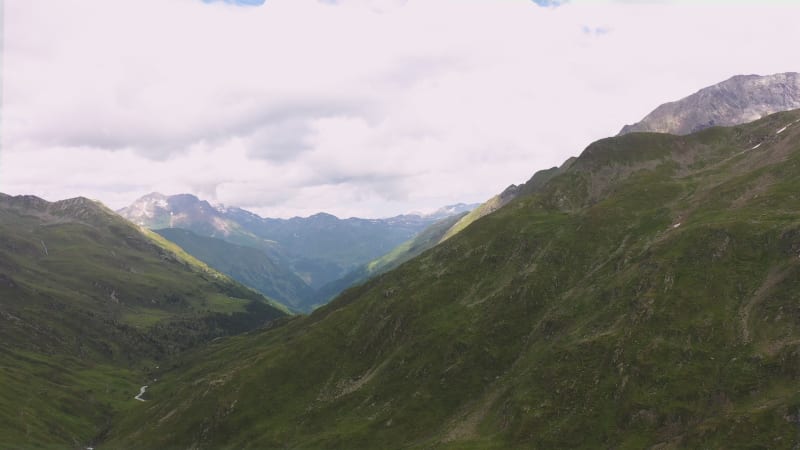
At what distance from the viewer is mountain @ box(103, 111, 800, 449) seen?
315 ft

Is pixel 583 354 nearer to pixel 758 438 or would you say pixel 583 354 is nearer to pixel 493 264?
pixel 758 438

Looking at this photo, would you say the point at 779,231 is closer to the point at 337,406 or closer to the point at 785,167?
the point at 785,167

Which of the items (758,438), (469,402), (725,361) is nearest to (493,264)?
(469,402)

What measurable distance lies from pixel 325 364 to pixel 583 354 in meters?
93.1

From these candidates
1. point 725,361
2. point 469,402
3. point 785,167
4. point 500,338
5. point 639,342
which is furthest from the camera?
point 785,167

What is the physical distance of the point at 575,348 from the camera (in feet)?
393

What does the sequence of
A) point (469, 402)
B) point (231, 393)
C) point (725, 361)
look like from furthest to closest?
1. point (231, 393)
2. point (469, 402)
3. point (725, 361)

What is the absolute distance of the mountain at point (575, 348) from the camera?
3782 inches

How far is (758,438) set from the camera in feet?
257

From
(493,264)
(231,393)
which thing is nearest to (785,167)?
(493,264)

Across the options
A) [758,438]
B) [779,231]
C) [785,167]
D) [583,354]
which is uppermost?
[785,167]

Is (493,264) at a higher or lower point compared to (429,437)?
higher

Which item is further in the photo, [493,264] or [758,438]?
[493,264]

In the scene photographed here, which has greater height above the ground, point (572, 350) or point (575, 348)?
point (575, 348)
